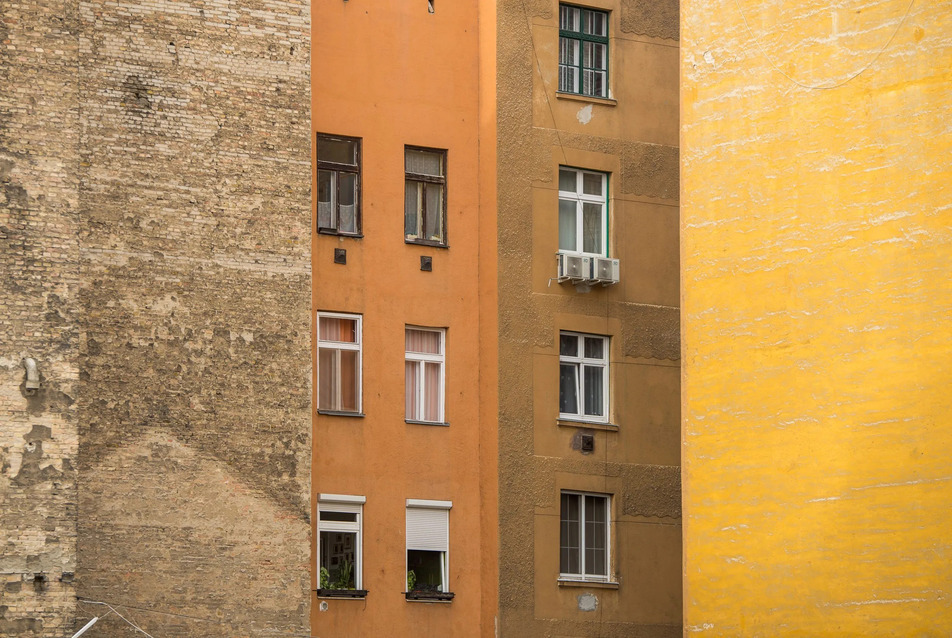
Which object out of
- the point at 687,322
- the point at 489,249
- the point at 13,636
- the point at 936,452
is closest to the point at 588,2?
the point at 489,249

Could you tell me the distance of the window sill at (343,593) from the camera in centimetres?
2772

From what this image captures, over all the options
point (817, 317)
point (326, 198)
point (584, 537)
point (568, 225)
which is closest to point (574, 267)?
point (568, 225)

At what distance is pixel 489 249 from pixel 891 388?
28.0ft

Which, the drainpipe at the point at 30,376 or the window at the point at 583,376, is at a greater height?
the window at the point at 583,376

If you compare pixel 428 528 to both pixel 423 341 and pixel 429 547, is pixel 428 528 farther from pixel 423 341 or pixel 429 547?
pixel 423 341

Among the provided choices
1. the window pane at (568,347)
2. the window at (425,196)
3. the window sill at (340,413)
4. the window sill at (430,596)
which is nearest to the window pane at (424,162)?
the window at (425,196)

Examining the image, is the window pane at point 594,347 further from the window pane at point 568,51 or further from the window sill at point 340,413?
the window pane at point 568,51

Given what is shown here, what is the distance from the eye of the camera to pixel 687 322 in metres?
26.6

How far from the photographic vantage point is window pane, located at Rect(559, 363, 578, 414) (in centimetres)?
3052

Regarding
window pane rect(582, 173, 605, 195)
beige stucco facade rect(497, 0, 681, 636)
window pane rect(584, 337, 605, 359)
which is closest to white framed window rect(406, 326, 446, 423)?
beige stucco facade rect(497, 0, 681, 636)

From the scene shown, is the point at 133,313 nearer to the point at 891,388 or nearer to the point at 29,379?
the point at 29,379

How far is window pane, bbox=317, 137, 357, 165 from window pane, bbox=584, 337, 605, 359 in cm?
531

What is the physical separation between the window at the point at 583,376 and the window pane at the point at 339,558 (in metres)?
4.59

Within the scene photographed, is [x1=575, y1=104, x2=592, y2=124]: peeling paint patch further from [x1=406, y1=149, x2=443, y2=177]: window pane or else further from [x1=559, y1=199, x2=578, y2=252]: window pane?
[x1=406, y1=149, x2=443, y2=177]: window pane
